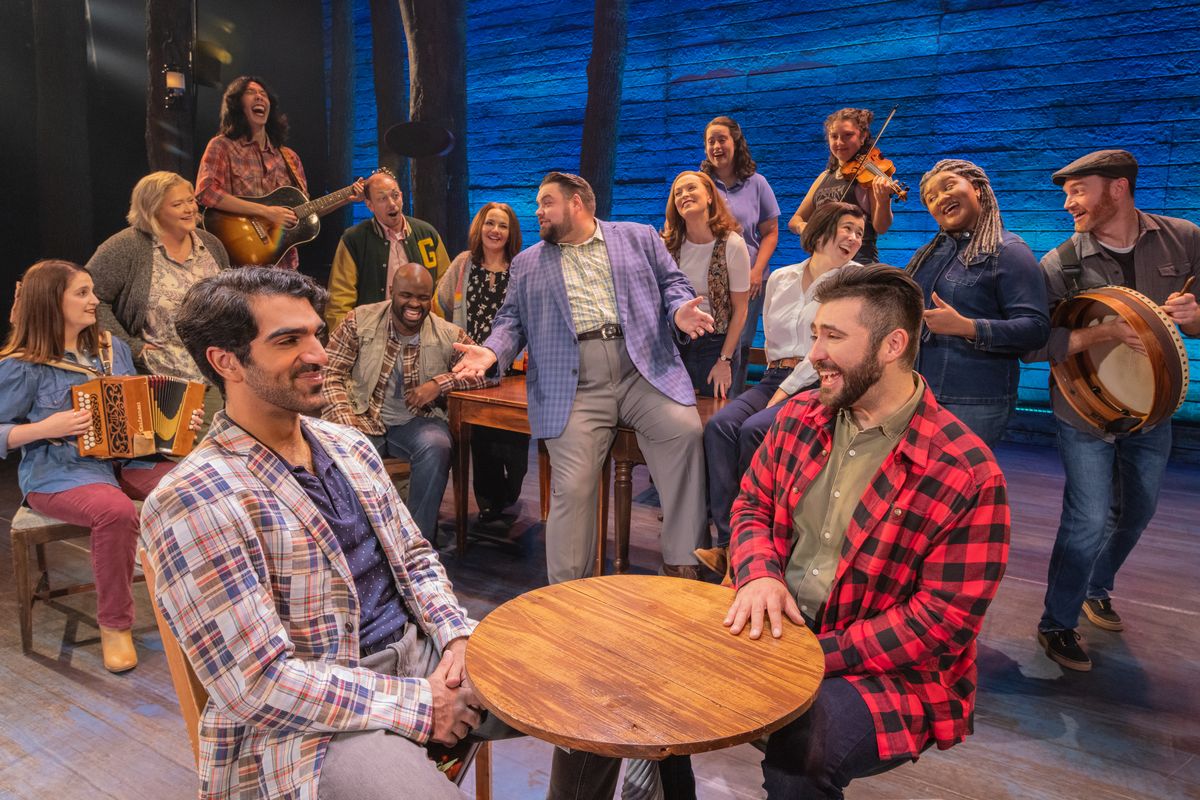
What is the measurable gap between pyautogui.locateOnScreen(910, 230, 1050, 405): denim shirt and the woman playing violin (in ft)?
3.28

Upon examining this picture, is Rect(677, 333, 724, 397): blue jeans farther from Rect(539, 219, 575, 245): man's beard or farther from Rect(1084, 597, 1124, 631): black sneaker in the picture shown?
Rect(1084, 597, 1124, 631): black sneaker

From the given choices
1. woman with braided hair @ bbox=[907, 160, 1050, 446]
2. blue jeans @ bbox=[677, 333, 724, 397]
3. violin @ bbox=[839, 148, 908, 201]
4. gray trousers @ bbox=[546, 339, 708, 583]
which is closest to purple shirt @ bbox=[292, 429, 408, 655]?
gray trousers @ bbox=[546, 339, 708, 583]

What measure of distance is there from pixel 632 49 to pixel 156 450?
5725 millimetres

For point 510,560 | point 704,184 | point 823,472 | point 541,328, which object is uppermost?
point 704,184

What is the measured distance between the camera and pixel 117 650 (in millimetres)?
3123

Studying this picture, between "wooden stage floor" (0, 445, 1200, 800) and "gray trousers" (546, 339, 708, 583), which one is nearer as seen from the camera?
"wooden stage floor" (0, 445, 1200, 800)

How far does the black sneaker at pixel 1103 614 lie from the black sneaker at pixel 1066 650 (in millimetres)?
290

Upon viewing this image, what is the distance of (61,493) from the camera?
320 centimetres

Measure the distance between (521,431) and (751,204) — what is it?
6.37 feet

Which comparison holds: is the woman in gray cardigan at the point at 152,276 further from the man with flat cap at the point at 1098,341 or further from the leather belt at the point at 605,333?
the man with flat cap at the point at 1098,341

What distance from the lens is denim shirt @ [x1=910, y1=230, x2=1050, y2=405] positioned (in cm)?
295

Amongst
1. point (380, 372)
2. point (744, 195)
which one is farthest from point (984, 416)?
point (380, 372)

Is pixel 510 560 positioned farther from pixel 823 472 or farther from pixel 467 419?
pixel 823 472

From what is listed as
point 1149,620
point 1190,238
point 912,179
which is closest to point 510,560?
point 1149,620
